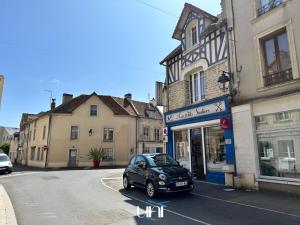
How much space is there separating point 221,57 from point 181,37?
149 inches

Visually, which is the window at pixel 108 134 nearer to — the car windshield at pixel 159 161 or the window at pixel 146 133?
the window at pixel 146 133

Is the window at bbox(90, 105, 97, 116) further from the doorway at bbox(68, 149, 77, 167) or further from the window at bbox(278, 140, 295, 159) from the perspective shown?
the window at bbox(278, 140, 295, 159)

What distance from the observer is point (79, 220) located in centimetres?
603

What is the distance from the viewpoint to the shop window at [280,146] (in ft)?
27.8

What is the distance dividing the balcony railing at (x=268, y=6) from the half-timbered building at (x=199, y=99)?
170cm

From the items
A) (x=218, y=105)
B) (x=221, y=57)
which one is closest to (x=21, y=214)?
(x=218, y=105)

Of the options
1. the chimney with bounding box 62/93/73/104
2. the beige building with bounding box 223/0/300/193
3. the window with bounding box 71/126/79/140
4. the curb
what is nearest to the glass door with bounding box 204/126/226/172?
the beige building with bounding box 223/0/300/193

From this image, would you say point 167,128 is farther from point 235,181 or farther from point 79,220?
point 79,220

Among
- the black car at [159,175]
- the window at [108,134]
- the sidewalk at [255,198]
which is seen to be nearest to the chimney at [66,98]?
the window at [108,134]

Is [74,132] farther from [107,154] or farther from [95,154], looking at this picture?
[107,154]

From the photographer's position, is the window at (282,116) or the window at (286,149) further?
the window at (282,116)

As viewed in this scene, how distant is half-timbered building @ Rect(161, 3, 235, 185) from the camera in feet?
37.2

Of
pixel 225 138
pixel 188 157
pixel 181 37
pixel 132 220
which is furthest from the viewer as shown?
pixel 181 37

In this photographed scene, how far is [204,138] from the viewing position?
489 inches
